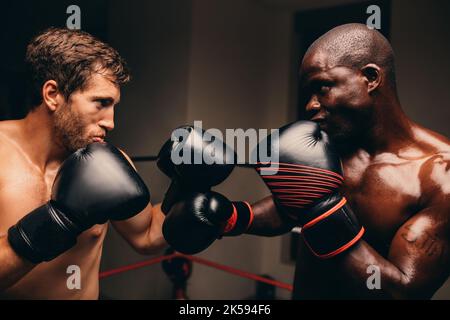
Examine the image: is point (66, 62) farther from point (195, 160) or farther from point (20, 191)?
point (195, 160)

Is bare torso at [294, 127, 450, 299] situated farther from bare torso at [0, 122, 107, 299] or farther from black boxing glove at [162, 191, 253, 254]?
bare torso at [0, 122, 107, 299]

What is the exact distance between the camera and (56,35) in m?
1.32

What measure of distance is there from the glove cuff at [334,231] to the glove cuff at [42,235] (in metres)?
0.65

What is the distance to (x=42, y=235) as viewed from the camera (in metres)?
1.00

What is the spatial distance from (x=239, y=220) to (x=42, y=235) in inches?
22.8

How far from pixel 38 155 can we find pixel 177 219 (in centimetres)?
55

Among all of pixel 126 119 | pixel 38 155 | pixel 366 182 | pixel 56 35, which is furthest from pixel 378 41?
pixel 126 119

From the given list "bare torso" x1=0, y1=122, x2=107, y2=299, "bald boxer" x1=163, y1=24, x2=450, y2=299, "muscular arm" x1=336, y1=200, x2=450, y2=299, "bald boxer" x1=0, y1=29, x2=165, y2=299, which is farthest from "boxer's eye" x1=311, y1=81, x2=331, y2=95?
"bare torso" x1=0, y1=122, x2=107, y2=299

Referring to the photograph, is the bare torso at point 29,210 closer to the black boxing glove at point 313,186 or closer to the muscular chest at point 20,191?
the muscular chest at point 20,191

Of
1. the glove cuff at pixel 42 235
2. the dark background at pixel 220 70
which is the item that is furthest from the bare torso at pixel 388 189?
the dark background at pixel 220 70

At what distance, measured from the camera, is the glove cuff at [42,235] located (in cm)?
100

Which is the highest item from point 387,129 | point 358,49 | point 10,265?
point 358,49

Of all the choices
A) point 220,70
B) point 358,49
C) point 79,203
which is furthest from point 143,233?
point 220,70

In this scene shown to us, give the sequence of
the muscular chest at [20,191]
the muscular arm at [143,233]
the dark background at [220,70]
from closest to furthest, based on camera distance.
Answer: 1. the muscular chest at [20,191]
2. the muscular arm at [143,233]
3. the dark background at [220,70]
